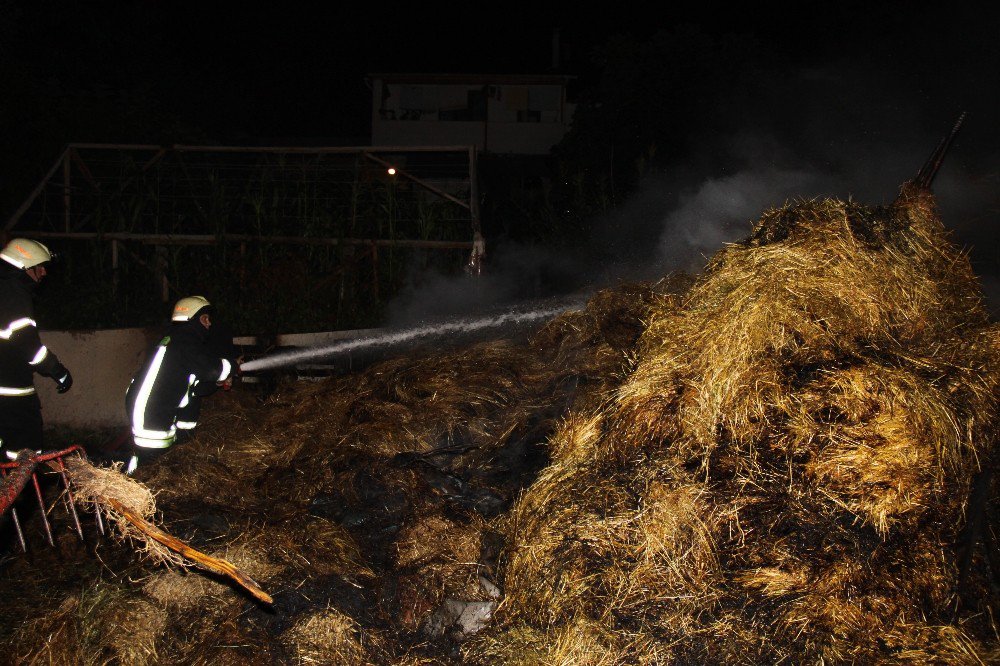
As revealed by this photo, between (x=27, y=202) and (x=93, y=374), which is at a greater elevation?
(x=27, y=202)

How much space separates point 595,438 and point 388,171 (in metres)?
8.13

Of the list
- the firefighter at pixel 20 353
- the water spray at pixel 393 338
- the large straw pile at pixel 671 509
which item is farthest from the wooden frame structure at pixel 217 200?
the large straw pile at pixel 671 509

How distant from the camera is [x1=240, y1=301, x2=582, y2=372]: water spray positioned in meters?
7.26

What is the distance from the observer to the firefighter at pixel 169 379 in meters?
5.62

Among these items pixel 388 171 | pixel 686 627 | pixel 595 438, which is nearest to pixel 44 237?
pixel 388 171

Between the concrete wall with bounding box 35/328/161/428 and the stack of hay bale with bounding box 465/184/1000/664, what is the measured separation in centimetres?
540

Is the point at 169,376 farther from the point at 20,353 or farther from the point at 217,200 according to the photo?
the point at 217,200

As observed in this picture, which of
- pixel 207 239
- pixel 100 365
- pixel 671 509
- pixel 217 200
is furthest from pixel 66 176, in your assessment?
pixel 671 509

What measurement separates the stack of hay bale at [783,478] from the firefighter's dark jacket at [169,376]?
2.89 m

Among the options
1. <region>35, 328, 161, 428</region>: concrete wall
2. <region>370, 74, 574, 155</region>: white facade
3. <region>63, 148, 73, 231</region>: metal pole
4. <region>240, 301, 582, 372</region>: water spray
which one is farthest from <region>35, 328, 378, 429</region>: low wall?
<region>370, 74, 574, 155</region>: white facade

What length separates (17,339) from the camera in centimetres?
554

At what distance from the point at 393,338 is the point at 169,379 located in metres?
2.46

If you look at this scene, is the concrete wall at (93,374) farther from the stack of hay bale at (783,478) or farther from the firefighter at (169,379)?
the stack of hay bale at (783,478)

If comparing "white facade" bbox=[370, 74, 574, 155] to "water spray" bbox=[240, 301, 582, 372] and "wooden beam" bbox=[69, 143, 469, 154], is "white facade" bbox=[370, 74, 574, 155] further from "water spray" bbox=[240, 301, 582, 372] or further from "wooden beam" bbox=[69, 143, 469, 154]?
"water spray" bbox=[240, 301, 582, 372]
